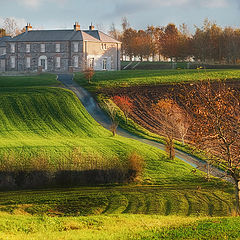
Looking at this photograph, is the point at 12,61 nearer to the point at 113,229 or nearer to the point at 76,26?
the point at 76,26

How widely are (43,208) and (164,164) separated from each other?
11.2 m

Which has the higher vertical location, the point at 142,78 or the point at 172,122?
the point at 142,78

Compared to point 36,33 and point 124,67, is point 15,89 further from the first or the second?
point 124,67

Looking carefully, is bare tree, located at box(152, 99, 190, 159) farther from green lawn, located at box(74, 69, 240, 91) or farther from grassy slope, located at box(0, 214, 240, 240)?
grassy slope, located at box(0, 214, 240, 240)

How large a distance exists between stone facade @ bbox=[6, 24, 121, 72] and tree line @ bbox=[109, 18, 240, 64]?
15.1 metres

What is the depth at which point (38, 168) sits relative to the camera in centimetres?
2677

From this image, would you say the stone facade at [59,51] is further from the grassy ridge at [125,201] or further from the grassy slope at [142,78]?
the grassy ridge at [125,201]

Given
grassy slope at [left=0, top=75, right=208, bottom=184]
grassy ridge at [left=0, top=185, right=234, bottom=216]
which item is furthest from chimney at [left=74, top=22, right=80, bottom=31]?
grassy ridge at [left=0, top=185, right=234, bottom=216]

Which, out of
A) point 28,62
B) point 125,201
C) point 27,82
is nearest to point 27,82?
point 27,82

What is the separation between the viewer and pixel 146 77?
5934 centimetres

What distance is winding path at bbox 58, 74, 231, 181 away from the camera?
106ft

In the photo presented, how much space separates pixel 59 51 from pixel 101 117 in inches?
1276

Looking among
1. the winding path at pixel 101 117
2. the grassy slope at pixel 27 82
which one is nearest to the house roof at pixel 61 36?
the winding path at pixel 101 117

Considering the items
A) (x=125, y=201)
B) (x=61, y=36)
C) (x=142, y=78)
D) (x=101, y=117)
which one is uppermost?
(x=61, y=36)
